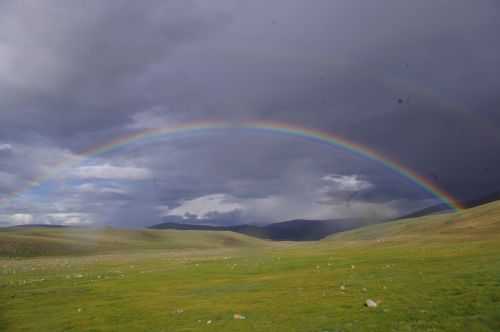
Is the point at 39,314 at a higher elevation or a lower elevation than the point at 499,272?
lower

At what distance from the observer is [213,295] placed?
4019 cm

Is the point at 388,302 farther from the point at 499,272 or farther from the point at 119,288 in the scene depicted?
the point at 119,288

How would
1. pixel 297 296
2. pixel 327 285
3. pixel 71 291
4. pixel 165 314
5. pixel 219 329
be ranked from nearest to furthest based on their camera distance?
1. pixel 219 329
2. pixel 165 314
3. pixel 297 296
4. pixel 327 285
5. pixel 71 291

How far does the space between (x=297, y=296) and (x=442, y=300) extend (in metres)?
11.8

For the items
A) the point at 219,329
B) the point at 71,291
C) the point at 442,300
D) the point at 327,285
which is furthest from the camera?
the point at 71,291

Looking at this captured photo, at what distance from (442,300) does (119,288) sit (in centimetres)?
3899

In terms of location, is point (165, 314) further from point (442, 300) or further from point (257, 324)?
point (442, 300)

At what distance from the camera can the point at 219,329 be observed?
79.9 ft

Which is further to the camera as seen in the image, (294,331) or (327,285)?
(327,285)

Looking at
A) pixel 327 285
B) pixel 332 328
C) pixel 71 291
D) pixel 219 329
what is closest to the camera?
pixel 332 328

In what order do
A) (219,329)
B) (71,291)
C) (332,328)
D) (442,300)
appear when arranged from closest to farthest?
(332,328), (219,329), (442,300), (71,291)

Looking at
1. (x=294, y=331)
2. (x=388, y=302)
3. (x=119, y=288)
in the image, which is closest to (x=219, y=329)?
(x=294, y=331)

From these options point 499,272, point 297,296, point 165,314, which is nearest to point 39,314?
point 165,314

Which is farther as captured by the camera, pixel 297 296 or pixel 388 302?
pixel 297 296
